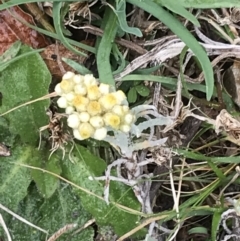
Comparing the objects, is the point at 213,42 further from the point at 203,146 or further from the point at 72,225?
the point at 72,225

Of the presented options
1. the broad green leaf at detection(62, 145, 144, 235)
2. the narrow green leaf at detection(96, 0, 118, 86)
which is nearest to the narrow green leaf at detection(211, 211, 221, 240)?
the broad green leaf at detection(62, 145, 144, 235)

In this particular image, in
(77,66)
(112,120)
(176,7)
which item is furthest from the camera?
(77,66)

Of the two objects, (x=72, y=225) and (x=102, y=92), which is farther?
(x=72, y=225)

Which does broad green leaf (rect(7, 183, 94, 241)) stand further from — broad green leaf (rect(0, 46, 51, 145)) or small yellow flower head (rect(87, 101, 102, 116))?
small yellow flower head (rect(87, 101, 102, 116))

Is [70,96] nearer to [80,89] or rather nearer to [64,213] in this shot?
[80,89]

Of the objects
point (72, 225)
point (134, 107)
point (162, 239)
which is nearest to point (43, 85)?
point (134, 107)

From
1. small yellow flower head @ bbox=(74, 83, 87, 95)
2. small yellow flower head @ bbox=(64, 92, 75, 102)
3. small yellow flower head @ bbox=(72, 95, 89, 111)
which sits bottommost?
small yellow flower head @ bbox=(72, 95, 89, 111)

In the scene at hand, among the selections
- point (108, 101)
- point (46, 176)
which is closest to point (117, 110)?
point (108, 101)
